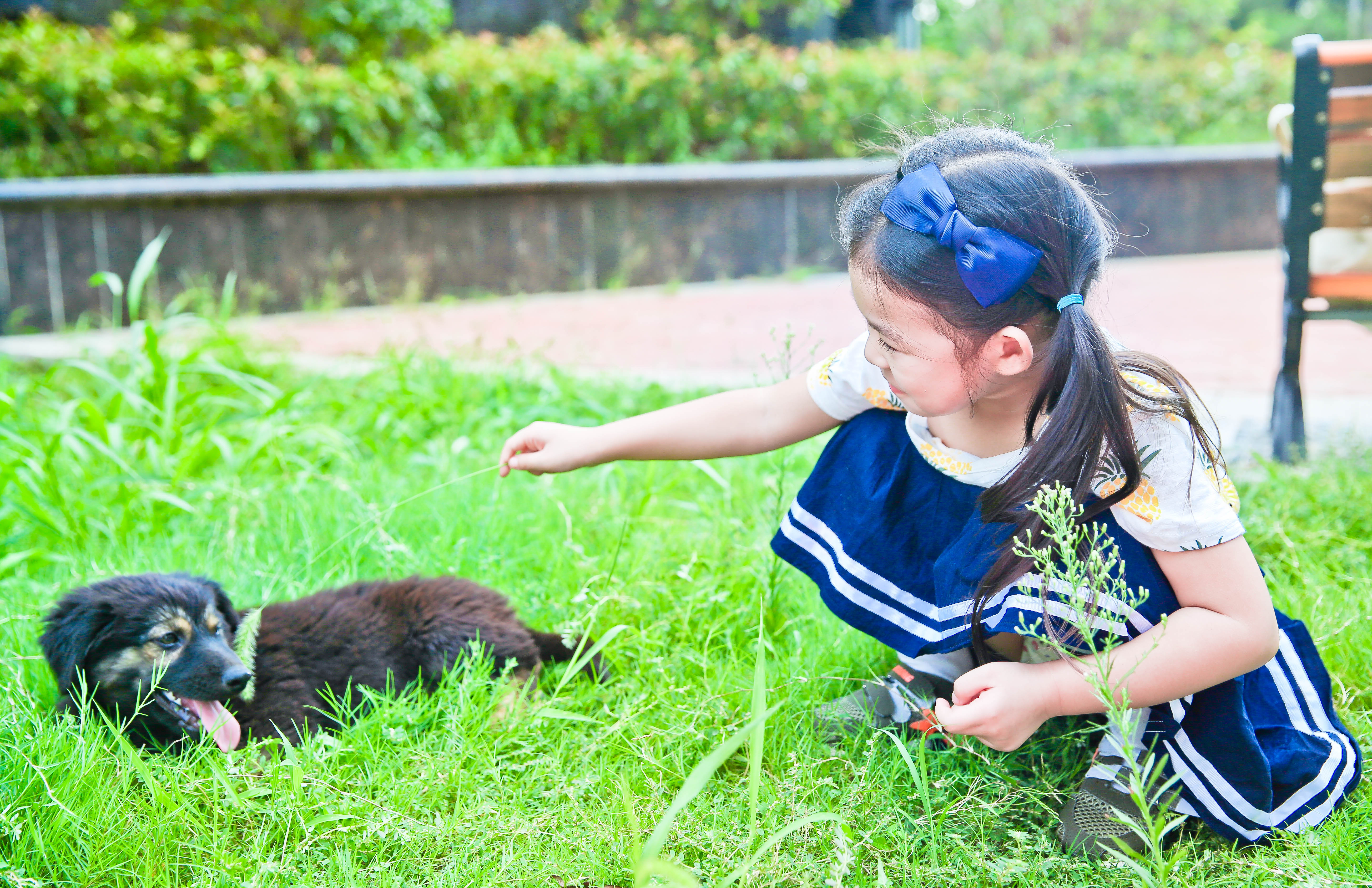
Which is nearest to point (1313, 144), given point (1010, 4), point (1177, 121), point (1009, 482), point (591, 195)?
point (1009, 482)

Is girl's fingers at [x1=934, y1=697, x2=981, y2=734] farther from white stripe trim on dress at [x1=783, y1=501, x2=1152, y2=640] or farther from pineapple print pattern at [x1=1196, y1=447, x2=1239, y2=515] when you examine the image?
pineapple print pattern at [x1=1196, y1=447, x2=1239, y2=515]

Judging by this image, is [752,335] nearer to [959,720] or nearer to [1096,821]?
[1096,821]

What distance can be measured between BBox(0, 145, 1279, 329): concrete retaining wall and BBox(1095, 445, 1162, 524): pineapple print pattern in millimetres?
4476

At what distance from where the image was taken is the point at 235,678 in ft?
6.45

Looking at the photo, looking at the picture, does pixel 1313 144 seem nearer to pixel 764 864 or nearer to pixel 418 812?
pixel 764 864

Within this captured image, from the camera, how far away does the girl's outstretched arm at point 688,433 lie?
208 cm

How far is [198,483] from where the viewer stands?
2.96 metres

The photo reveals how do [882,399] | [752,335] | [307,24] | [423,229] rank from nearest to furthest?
A: 1. [882,399]
2. [752,335]
3. [423,229]
4. [307,24]

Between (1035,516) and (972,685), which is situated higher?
(1035,516)

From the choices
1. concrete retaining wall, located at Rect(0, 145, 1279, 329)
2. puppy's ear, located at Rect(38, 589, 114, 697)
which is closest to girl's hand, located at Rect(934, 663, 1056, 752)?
puppy's ear, located at Rect(38, 589, 114, 697)

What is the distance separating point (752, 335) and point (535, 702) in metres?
3.76

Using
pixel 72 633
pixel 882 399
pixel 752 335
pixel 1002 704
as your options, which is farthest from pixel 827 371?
pixel 752 335

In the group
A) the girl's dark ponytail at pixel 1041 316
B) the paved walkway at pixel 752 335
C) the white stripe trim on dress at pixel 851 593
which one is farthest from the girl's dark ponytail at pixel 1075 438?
the paved walkway at pixel 752 335

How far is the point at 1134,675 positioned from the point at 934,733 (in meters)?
0.43
